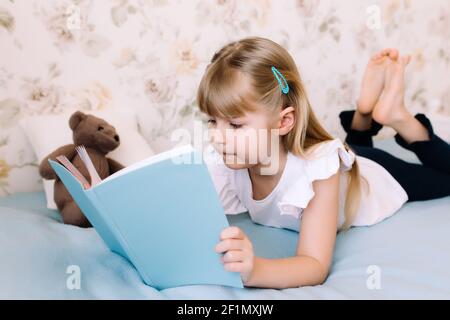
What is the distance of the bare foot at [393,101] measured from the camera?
1211mm

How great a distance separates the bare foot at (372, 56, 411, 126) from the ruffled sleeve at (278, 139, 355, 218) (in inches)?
11.7

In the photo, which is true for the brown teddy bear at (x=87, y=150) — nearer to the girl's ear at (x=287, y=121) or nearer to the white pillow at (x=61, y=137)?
the white pillow at (x=61, y=137)

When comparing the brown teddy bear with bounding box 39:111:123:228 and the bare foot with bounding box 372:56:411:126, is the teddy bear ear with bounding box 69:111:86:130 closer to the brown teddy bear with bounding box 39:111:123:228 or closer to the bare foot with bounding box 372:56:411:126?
the brown teddy bear with bounding box 39:111:123:228

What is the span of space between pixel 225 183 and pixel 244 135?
0.25m

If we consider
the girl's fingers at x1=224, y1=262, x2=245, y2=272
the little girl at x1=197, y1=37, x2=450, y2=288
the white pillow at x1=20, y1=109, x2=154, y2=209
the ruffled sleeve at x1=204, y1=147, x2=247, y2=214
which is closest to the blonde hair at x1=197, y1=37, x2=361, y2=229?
the little girl at x1=197, y1=37, x2=450, y2=288

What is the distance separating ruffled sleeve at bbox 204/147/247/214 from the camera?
112 centimetres

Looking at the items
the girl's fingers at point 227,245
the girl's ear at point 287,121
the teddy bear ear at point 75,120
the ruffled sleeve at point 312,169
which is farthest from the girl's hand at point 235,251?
the teddy bear ear at point 75,120

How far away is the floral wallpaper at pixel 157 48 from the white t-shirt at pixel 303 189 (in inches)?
15.0

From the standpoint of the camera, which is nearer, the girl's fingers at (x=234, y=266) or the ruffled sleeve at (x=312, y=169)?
the girl's fingers at (x=234, y=266)

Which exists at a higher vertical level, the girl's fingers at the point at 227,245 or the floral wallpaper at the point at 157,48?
the floral wallpaper at the point at 157,48

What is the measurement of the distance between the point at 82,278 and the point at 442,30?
5.54 ft

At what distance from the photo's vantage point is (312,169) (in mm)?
921

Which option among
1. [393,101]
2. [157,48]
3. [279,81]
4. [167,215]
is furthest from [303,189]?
[157,48]

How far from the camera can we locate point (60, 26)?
1274 millimetres
